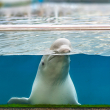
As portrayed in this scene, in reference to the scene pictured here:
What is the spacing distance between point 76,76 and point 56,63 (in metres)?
0.76

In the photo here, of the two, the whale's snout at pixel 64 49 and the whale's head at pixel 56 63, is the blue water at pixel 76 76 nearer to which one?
the whale's head at pixel 56 63

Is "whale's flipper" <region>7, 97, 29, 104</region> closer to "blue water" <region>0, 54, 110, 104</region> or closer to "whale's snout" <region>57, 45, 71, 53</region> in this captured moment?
"blue water" <region>0, 54, 110, 104</region>

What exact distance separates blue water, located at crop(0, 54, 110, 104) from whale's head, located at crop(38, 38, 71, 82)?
7.2 inches

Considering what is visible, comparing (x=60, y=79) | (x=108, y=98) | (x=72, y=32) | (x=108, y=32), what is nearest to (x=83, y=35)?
(x=72, y=32)

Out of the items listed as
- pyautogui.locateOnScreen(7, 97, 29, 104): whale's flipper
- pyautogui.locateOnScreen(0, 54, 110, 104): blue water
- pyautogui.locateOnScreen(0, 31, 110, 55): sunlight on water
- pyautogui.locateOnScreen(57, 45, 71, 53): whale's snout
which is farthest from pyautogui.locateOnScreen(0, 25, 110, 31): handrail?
pyautogui.locateOnScreen(7, 97, 29, 104): whale's flipper

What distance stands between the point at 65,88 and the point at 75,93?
33cm

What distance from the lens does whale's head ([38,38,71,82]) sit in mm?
2615

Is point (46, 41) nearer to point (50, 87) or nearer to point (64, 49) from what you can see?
point (64, 49)

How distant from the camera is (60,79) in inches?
127

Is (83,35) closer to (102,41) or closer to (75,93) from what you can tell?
(102,41)

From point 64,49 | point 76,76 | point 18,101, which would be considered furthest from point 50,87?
point 64,49

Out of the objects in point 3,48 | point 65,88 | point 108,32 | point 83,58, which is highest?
point 108,32

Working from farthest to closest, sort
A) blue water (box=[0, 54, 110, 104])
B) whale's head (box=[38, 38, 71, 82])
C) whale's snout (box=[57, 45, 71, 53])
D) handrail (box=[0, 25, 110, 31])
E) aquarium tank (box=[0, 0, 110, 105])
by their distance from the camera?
blue water (box=[0, 54, 110, 104]), aquarium tank (box=[0, 0, 110, 105]), handrail (box=[0, 25, 110, 31]), whale's head (box=[38, 38, 71, 82]), whale's snout (box=[57, 45, 71, 53])

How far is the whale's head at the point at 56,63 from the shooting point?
2615 mm
